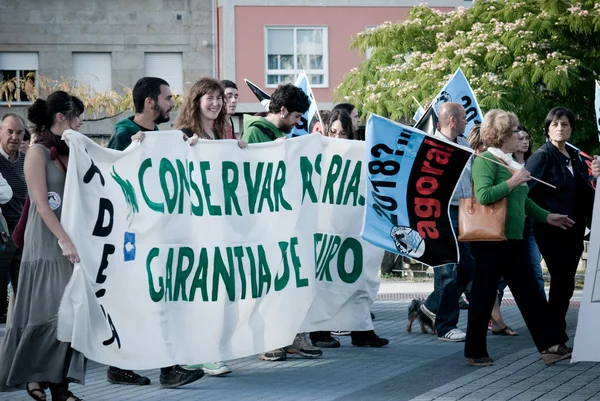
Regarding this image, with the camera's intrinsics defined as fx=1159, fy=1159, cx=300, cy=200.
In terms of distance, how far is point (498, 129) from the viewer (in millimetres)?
8648

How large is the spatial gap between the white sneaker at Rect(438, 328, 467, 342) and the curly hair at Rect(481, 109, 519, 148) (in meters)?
1.95

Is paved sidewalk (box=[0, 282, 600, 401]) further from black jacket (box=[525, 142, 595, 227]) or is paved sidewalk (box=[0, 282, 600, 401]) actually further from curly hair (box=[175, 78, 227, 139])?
curly hair (box=[175, 78, 227, 139])

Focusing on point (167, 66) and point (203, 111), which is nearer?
point (203, 111)

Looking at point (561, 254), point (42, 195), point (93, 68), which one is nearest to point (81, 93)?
point (93, 68)

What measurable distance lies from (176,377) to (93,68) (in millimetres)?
27777

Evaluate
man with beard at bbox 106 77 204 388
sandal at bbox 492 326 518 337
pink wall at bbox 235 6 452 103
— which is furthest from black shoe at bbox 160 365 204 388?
pink wall at bbox 235 6 452 103

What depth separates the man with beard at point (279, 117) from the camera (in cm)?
895

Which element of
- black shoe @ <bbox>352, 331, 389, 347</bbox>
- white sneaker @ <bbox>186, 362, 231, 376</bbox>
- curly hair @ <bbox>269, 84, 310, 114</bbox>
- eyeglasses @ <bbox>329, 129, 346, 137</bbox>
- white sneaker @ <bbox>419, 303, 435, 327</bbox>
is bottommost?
black shoe @ <bbox>352, 331, 389, 347</bbox>

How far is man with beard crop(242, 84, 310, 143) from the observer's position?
8.95m

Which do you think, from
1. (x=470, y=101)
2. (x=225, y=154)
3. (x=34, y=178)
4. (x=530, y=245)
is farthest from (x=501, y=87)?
(x=34, y=178)

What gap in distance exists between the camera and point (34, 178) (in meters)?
6.88

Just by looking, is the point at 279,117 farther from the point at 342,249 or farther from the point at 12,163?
the point at 12,163

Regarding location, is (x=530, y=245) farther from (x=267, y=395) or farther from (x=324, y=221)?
(x=267, y=395)

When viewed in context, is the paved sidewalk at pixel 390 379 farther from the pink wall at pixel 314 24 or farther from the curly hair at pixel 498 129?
the pink wall at pixel 314 24
